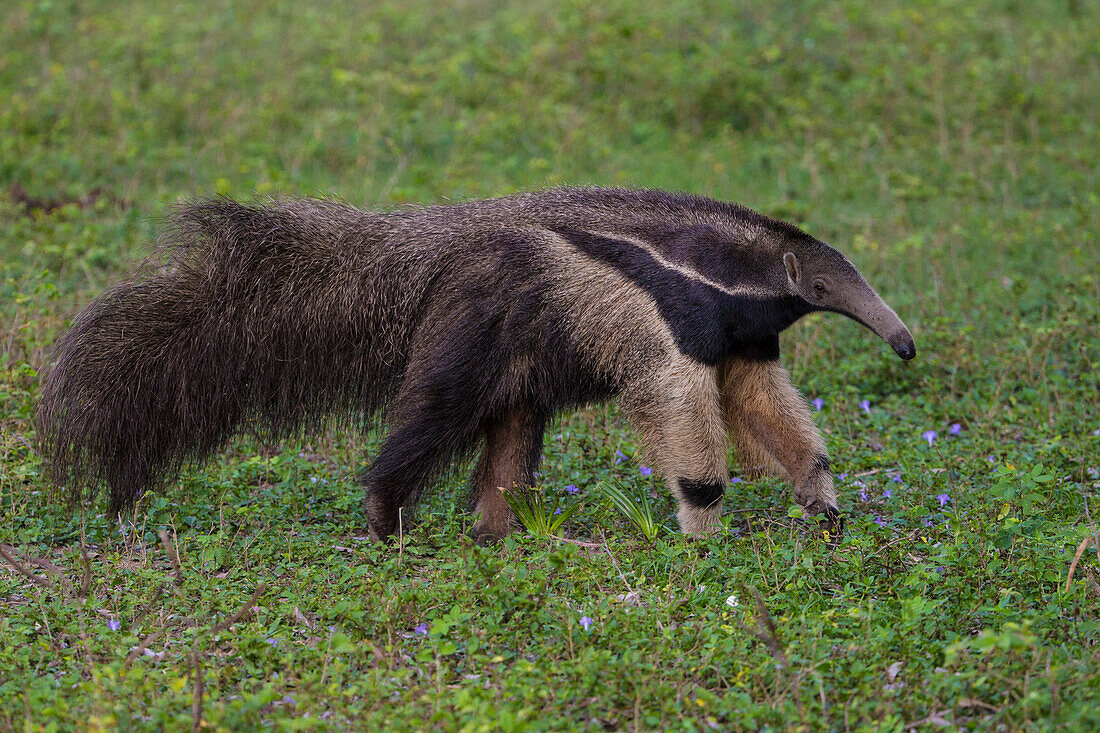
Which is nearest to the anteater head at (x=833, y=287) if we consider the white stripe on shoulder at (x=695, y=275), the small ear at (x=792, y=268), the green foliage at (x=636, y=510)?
the small ear at (x=792, y=268)

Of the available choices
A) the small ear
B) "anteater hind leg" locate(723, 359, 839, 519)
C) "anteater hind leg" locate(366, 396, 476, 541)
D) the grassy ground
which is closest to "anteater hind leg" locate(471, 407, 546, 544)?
"anteater hind leg" locate(366, 396, 476, 541)

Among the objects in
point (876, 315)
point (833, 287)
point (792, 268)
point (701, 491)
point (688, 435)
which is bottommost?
point (701, 491)

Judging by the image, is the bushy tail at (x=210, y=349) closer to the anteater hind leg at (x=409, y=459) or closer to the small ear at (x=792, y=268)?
the anteater hind leg at (x=409, y=459)

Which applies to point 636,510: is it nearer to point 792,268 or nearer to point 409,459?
point 409,459

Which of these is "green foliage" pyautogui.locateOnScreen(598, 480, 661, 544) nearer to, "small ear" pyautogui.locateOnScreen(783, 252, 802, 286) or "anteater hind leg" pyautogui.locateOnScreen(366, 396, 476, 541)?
"anteater hind leg" pyautogui.locateOnScreen(366, 396, 476, 541)

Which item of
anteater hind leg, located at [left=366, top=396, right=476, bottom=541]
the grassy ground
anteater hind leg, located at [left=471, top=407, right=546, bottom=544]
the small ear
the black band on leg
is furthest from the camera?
anteater hind leg, located at [left=471, top=407, right=546, bottom=544]

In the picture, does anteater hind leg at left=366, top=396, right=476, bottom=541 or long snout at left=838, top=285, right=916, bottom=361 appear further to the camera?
anteater hind leg at left=366, top=396, right=476, bottom=541

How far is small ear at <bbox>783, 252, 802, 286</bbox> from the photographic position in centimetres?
536

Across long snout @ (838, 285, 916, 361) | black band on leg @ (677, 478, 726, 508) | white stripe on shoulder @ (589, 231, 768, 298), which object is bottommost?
black band on leg @ (677, 478, 726, 508)

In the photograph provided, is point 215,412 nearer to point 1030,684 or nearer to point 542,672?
A: point 542,672

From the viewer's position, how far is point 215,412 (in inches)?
231

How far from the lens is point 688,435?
546cm

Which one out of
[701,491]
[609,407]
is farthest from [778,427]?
[609,407]

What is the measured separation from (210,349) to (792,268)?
2817mm
